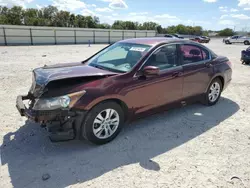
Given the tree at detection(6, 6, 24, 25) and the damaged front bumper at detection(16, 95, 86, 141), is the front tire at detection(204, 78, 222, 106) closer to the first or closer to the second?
the damaged front bumper at detection(16, 95, 86, 141)

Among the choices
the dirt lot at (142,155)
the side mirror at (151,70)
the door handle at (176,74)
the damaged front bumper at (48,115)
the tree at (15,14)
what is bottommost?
the dirt lot at (142,155)

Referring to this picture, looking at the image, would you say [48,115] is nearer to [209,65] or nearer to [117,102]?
[117,102]

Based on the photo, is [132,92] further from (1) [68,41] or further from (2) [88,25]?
(2) [88,25]

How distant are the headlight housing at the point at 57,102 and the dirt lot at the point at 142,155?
73 centimetres

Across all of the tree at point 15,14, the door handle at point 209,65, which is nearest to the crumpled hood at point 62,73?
the door handle at point 209,65

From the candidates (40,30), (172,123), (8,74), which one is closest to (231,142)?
(172,123)

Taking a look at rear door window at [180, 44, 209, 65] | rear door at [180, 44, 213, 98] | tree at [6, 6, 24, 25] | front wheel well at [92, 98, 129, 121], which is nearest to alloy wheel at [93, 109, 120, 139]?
front wheel well at [92, 98, 129, 121]

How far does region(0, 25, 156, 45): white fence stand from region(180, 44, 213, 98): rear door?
23.9 meters

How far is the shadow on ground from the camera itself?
281 cm

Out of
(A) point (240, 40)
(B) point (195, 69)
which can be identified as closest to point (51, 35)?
(B) point (195, 69)

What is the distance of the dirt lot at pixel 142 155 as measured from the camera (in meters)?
2.73

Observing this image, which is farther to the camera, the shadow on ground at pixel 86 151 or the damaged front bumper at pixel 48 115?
the damaged front bumper at pixel 48 115

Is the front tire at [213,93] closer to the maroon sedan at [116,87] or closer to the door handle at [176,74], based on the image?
the maroon sedan at [116,87]

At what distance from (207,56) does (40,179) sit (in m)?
4.24
